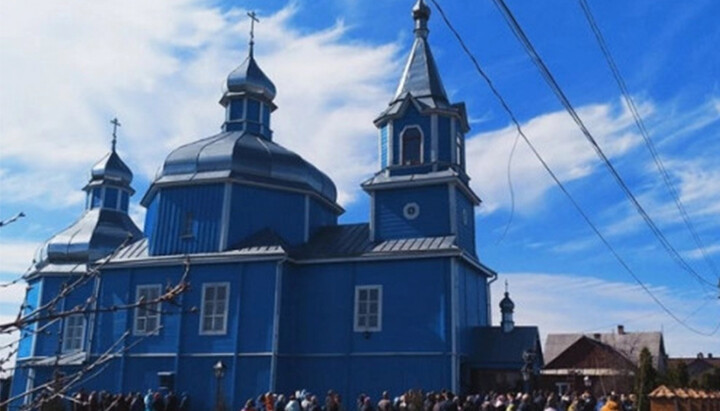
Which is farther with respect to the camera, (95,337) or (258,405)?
(95,337)

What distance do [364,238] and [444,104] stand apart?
575cm

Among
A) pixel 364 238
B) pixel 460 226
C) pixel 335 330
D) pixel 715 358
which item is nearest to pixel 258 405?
pixel 335 330

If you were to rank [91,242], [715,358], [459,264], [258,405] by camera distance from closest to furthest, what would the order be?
[258,405]
[459,264]
[91,242]
[715,358]

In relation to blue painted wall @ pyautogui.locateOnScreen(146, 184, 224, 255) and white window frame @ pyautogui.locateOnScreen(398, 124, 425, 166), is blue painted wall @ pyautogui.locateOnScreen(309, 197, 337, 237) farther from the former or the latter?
white window frame @ pyautogui.locateOnScreen(398, 124, 425, 166)

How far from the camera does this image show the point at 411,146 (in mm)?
26656

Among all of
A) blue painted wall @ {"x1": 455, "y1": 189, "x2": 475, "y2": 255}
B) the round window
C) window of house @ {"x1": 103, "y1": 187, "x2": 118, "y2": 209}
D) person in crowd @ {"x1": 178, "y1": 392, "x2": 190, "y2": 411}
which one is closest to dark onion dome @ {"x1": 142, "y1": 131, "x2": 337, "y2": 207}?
the round window

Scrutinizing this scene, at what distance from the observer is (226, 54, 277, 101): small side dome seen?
3084 cm

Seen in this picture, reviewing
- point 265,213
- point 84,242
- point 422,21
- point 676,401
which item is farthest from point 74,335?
point 676,401

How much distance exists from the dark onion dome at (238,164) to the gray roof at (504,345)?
848 cm

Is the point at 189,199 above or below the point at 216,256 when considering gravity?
above

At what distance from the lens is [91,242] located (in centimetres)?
3378

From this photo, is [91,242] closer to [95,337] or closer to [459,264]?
[95,337]

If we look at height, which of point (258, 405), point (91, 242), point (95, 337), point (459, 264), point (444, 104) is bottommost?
point (258, 405)

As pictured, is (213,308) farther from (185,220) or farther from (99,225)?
(99,225)
